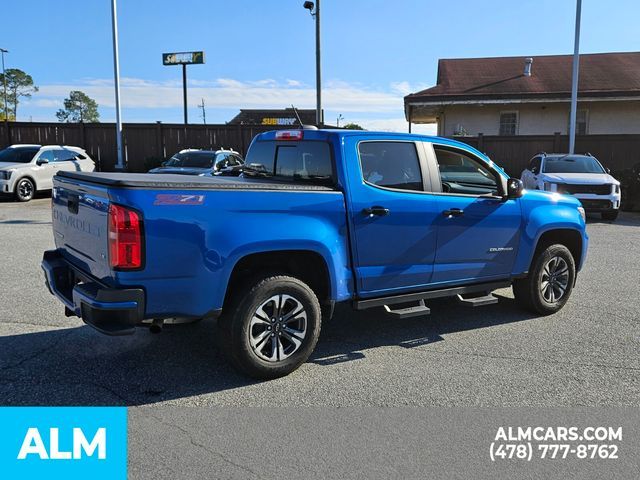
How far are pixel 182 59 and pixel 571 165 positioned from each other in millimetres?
21923

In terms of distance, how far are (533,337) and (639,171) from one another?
14.7 metres

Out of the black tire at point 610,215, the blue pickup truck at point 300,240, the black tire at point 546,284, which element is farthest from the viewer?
the black tire at point 610,215

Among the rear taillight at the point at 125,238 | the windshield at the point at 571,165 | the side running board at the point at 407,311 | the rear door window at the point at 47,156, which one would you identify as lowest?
the side running board at the point at 407,311

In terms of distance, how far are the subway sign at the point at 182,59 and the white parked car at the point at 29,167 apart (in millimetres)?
13281

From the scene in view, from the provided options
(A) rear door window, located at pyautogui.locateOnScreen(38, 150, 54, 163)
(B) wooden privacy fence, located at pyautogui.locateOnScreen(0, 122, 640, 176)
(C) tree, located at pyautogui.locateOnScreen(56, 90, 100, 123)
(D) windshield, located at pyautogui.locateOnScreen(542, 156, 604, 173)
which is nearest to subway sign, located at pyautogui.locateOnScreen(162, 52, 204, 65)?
(B) wooden privacy fence, located at pyautogui.locateOnScreen(0, 122, 640, 176)

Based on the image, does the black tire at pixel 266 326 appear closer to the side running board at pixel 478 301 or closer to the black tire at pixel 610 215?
the side running board at pixel 478 301

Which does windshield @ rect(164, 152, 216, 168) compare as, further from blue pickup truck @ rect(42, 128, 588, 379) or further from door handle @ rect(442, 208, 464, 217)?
door handle @ rect(442, 208, 464, 217)

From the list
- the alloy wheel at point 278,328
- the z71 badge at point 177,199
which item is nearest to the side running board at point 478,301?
the alloy wheel at point 278,328

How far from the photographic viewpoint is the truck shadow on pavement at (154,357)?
4059 millimetres

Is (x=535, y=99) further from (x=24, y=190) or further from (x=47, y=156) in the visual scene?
(x=24, y=190)

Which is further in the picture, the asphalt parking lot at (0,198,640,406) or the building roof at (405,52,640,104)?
the building roof at (405,52,640,104)

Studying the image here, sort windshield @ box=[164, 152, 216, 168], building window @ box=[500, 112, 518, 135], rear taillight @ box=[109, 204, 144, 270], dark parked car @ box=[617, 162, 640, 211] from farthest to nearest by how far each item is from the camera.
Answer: building window @ box=[500, 112, 518, 135]
dark parked car @ box=[617, 162, 640, 211]
windshield @ box=[164, 152, 216, 168]
rear taillight @ box=[109, 204, 144, 270]

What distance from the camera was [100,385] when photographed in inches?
164

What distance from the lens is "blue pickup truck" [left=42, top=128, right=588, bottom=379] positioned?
3.75 meters
